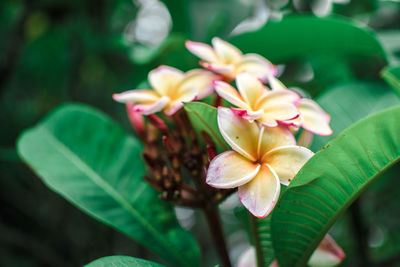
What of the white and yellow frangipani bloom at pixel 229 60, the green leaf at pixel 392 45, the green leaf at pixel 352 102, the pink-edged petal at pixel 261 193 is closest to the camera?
the pink-edged petal at pixel 261 193

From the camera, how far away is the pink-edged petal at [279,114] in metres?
0.64

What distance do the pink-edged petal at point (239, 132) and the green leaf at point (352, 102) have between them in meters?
0.33

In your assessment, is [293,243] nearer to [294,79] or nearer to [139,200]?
[139,200]

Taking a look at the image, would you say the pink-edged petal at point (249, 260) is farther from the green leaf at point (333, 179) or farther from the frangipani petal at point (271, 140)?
the frangipani petal at point (271, 140)

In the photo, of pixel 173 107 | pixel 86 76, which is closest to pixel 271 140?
pixel 173 107

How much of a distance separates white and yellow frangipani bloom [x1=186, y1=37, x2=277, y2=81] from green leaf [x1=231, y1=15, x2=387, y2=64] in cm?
27

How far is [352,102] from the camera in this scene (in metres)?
0.98

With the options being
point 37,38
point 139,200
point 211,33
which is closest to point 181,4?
point 211,33

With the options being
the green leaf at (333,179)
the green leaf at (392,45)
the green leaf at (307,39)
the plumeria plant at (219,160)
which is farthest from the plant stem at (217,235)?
the green leaf at (392,45)

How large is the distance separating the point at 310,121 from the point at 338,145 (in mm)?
145

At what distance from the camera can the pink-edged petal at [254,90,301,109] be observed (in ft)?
2.24

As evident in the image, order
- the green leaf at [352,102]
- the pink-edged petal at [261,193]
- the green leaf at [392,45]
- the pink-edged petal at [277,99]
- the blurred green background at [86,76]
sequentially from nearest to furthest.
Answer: the pink-edged petal at [261,193]
the pink-edged petal at [277,99]
the green leaf at [352,102]
the green leaf at [392,45]
the blurred green background at [86,76]

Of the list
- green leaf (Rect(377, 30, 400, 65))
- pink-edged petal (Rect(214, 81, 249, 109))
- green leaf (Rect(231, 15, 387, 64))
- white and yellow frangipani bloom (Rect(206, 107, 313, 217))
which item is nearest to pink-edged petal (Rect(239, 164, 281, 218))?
A: white and yellow frangipani bloom (Rect(206, 107, 313, 217))

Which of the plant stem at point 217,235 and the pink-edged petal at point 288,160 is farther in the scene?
the plant stem at point 217,235
